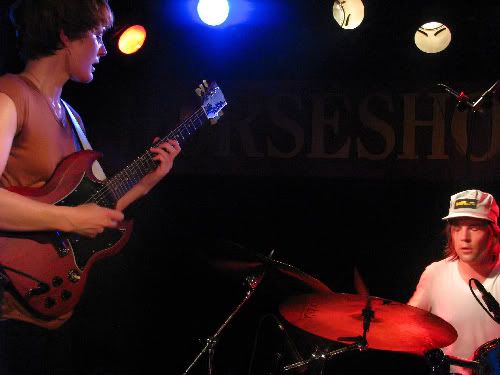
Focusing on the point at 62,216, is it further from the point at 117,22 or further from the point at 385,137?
the point at 385,137

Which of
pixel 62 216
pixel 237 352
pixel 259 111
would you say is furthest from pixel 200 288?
pixel 62 216

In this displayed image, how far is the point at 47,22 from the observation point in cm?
240

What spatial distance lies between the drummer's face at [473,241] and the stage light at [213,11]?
7.93ft


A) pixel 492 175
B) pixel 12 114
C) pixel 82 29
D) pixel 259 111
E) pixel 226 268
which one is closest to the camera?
pixel 12 114

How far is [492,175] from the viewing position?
15.0ft

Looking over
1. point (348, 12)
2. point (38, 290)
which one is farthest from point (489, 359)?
point (348, 12)

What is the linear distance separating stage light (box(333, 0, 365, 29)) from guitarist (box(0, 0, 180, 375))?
8.44 feet

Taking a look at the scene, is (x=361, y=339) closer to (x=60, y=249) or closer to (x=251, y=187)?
(x=60, y=249)

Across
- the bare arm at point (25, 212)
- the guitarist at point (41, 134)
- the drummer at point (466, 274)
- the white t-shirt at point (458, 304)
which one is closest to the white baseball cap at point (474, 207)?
the drummer at point (466, 274)

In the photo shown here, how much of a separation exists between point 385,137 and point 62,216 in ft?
10.3

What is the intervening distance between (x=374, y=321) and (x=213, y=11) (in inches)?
111

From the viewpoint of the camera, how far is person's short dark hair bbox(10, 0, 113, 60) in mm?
2393

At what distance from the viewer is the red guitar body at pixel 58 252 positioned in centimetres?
211

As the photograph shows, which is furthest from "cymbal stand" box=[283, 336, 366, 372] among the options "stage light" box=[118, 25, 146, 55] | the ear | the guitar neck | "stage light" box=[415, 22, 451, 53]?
"stage light" box=[415, 22, 451, 53]
